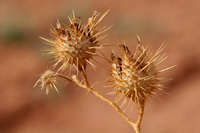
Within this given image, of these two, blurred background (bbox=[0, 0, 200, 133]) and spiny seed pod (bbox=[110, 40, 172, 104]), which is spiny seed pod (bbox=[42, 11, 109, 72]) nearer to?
spiny seed pod (bbox=[110, 40, 172, 104])

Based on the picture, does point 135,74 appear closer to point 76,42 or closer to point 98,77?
point 76,42

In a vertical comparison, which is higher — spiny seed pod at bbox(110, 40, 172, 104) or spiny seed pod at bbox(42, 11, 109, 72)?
spiny seed pod at bbox(42, 11, 109, 72)

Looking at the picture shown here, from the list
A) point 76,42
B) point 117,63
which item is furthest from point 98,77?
point 117,63

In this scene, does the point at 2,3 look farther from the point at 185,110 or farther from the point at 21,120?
the point at 185,110

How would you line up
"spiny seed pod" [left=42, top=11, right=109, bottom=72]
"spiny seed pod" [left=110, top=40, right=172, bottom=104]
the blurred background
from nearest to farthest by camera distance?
"spiny seed pod" [left=110, top=40, right=172, bottom=104]
"spiny seed pod" [left=42, top=11, right=109, bottom=72]
the blurred background

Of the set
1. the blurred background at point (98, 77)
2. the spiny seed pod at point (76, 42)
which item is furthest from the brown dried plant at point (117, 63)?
Result: the blurred background at point (98, 77)

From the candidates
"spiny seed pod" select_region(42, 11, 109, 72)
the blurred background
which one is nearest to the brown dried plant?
"spiny seed pod" select_region(42, 11, 109, 72)

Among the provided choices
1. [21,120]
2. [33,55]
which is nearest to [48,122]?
[21,120]

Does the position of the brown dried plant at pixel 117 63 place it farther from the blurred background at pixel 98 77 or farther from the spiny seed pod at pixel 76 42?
the blurred background at pixel 98 77
